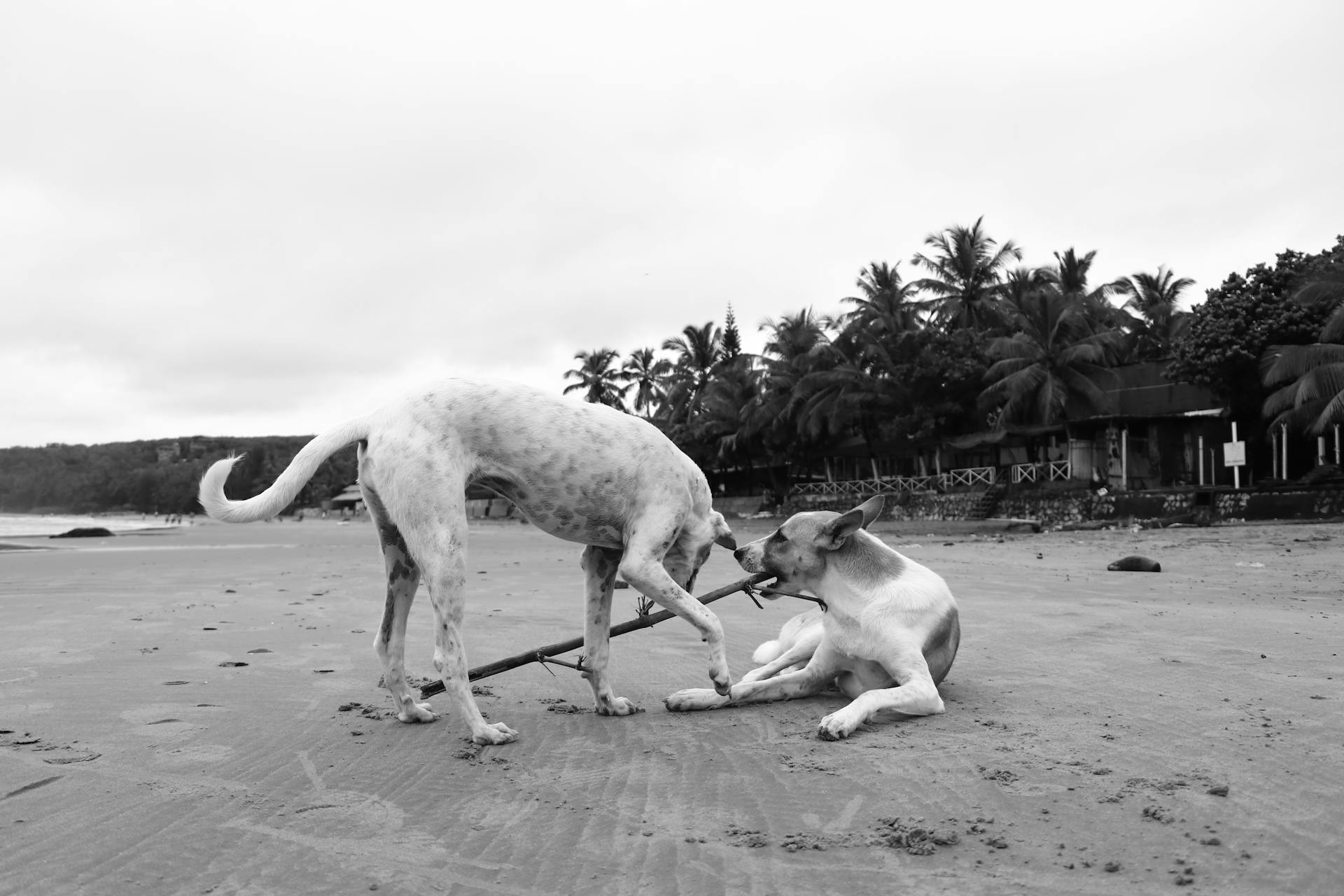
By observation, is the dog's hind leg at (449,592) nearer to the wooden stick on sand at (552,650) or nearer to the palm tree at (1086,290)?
the wooden stick on sand at (552,650)

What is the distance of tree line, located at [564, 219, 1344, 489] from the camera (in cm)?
3484

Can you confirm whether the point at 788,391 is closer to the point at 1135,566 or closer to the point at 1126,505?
the point at 1126,505

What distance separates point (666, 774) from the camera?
13.6 feet

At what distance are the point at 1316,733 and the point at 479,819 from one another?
3.89m

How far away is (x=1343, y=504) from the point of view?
27.8 meters

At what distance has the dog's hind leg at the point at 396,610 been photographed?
5.24 metres

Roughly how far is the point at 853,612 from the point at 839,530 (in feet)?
1.63

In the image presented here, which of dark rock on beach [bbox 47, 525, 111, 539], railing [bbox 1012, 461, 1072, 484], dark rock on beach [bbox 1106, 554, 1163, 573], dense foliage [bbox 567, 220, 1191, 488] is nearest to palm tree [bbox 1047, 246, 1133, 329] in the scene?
dense foliage [bbox 567, 220, 1191, 488]

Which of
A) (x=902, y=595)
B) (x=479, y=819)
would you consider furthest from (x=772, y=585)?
(x=479, y=819)

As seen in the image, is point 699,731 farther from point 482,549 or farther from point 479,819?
point 482,549

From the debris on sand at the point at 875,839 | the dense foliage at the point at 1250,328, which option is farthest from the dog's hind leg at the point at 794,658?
the dense foliage at the point at 1250,328

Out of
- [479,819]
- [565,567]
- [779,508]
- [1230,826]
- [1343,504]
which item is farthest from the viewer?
[779,508]

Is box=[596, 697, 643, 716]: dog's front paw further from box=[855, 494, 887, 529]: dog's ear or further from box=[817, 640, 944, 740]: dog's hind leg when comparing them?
box=[855, 494, 887, 529]: dog's ear

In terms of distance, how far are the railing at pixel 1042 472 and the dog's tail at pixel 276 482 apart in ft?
137
